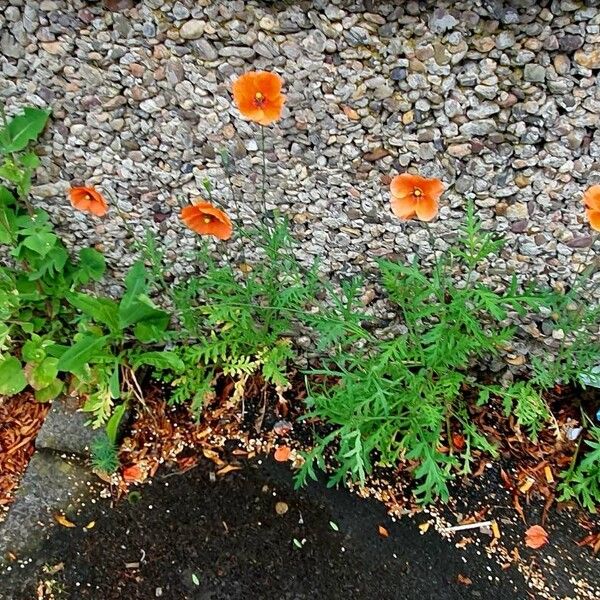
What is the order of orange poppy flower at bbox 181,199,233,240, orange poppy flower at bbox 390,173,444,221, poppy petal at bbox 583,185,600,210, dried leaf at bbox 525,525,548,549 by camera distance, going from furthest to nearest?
dried leaf at bbox 525,525,548,549
orange poppy flower at bbox 181,199,233,240
orange poppy flower at bbox 390,173,444,221
poppy petal at bbox 583,185,600,210

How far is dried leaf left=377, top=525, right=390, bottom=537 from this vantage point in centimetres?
268

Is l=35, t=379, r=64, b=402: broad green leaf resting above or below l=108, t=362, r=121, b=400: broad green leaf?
below

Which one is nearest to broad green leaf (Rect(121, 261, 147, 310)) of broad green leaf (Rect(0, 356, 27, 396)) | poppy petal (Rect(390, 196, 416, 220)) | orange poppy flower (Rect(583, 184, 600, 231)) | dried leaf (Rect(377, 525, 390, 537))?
broad green leaf (Rect(0, 356, 27, 396))

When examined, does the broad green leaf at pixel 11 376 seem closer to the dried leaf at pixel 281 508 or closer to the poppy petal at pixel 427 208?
the dried leaf at pixel 281 508

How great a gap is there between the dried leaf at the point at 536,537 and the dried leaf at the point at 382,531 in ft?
1.68

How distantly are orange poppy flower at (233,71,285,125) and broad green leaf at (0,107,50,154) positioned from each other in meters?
0.83

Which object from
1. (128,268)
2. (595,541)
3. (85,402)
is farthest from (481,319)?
(85,402)

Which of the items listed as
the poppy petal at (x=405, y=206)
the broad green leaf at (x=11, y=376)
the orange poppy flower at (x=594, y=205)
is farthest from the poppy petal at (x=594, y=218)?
the broad green leaf at (x=11, y=376)

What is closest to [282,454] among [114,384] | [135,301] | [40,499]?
[114,384]

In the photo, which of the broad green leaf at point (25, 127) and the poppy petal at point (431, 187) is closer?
the poppy petal at point (431, 187)

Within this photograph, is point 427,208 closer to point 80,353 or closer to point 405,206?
point 405,206

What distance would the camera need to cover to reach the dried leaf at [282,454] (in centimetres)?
288

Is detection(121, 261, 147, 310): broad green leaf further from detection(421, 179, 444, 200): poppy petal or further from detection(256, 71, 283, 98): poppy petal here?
detection(421, 179, 444, 200): poppy petal

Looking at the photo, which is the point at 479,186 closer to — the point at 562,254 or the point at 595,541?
the point at 562,254
